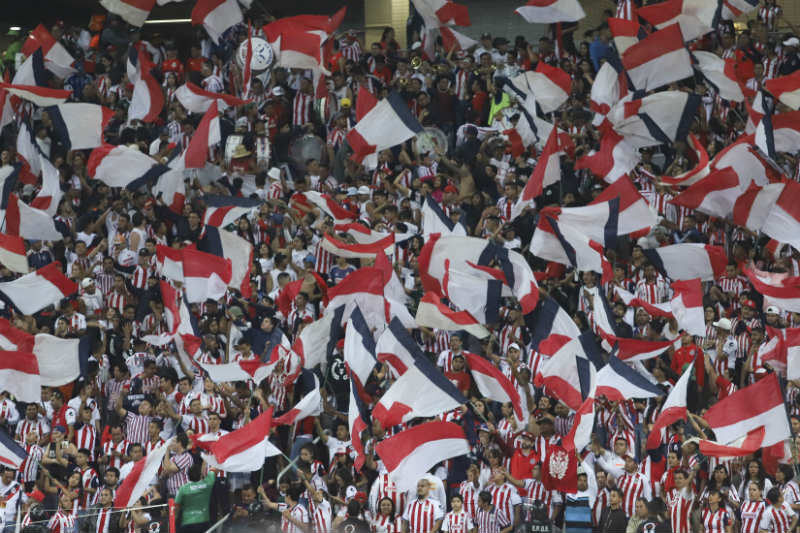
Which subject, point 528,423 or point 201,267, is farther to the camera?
point 201,267

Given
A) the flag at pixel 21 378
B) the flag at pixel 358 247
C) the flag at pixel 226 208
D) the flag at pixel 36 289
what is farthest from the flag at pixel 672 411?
the flag at pixel 36 289

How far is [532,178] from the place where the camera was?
61.5 ft

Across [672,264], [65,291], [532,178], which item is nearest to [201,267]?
[65,291]

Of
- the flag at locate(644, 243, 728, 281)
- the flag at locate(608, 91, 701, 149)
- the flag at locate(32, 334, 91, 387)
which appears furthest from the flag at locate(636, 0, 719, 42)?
the flag at locate(32, 334, 91, 387)

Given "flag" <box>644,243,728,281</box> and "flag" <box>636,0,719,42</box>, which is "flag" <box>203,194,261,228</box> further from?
"flag" <box>636,0,719,42</box>

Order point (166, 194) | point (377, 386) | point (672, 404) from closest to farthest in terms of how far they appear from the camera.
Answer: point (672, 404) < point (377, 386) < point (166, 194)

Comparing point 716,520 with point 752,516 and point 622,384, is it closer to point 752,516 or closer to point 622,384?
point 752,516

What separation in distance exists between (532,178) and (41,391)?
6.32 meters

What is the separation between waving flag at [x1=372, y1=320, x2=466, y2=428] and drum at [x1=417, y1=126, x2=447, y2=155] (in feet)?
21.7

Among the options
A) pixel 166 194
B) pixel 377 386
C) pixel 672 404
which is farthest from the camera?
pixel 166 194

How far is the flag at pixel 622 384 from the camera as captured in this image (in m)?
15.8

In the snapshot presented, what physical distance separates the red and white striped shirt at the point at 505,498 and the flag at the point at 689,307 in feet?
10.8

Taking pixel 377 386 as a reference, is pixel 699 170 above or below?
above

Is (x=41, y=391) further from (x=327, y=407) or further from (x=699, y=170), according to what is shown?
(x=699, y=170)
